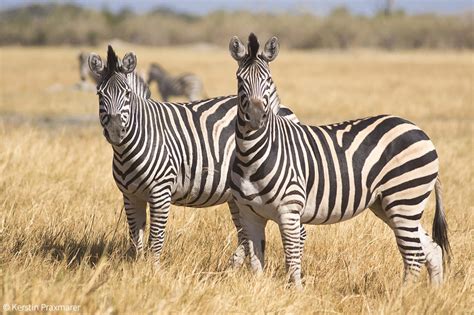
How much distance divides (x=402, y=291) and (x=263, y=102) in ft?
5.45

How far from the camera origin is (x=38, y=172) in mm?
9797

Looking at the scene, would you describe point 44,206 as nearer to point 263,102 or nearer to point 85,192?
point 85,192

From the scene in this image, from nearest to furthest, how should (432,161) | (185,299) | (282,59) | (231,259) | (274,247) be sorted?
(185,299)
(432,161)
(231,259)
(274,247)
(282,59)

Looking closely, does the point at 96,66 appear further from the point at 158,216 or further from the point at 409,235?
the point at 409,235

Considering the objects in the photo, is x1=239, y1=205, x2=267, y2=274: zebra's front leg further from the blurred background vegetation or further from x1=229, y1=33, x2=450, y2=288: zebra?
the blurred background vegetation

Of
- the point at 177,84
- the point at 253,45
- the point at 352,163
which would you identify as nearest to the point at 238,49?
the point at 253,45

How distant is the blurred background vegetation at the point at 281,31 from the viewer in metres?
63.8

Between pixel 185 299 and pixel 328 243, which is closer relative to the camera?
pixel 185 299

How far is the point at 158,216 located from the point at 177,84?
1927cm

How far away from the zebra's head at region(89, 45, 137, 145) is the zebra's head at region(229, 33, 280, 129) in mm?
940

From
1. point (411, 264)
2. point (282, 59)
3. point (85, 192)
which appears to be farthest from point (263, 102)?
point (282, 59)

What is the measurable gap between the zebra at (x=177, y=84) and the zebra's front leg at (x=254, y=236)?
61.7 feet

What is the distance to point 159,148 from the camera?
644 cm

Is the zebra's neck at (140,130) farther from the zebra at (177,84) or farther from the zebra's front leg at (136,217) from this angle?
the zebra at (177,84)
